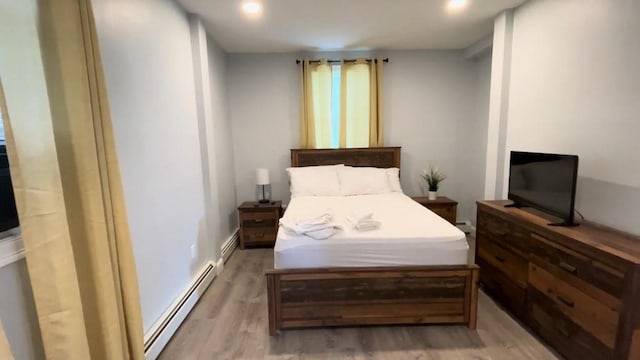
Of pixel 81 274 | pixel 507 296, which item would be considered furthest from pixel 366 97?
pixel 81 274

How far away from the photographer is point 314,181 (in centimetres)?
379

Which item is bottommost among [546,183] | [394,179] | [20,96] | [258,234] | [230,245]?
[230,245]

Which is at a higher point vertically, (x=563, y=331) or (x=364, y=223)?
(x=364, y=223)

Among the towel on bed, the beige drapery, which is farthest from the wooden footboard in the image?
the beige drapery

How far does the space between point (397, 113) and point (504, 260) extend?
2477 millimetres

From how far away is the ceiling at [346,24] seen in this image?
2748mm

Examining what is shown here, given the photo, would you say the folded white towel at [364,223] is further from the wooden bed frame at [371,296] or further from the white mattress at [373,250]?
the wooden bed frame at [371,296]

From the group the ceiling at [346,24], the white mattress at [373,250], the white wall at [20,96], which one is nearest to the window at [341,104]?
the ceiling at [346,24]

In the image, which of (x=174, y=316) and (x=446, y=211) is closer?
(x=174, y=316)

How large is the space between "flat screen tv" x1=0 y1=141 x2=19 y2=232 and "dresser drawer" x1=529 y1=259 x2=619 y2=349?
2.75 meters

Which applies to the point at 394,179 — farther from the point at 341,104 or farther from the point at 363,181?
the point at 341,104

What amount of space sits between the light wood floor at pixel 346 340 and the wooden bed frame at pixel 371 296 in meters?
0.08

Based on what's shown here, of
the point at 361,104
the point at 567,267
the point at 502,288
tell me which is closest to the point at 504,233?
the point at 502,288

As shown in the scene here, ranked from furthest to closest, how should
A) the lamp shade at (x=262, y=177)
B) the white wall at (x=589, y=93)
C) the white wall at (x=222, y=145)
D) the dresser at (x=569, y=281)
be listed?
1. the lamp shade at (x=262, y=177)
2. the white wall at (x=222, y=145)
3. the white wall at (x=589, y=93)
4. the dresser at (x=569, y=281)
